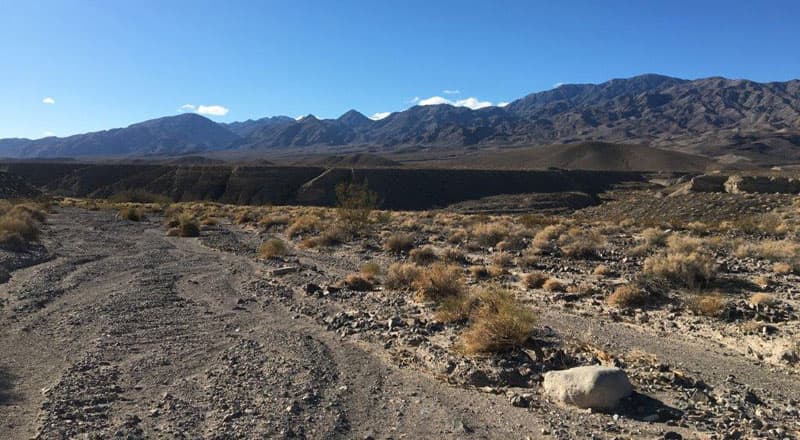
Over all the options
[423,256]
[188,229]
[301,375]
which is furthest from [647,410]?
[188,229]

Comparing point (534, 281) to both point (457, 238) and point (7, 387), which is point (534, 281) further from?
point (7, 387)

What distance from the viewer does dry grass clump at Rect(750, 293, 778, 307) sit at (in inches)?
443

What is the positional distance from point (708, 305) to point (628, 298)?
5.04 feet

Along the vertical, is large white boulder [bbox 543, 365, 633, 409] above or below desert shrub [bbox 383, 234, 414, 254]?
above

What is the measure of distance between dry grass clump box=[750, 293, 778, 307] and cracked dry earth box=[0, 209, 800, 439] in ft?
8.85

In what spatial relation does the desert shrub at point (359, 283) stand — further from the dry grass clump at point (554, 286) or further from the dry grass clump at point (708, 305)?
the dry grass clump at point (708, 305)

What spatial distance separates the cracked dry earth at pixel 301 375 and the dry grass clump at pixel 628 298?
1.03m

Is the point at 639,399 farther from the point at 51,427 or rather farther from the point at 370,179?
the point at 370,179

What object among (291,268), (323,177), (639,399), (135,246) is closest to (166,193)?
(323,177)

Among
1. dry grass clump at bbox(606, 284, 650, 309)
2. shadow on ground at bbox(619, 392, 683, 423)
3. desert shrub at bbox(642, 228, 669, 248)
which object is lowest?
desert shrub at bbox(642, 228, 669, 248)

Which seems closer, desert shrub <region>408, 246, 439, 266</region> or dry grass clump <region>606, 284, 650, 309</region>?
dry grass clump <region>606, 284, 650, 309</region>

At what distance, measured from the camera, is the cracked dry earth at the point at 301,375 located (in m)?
6.40

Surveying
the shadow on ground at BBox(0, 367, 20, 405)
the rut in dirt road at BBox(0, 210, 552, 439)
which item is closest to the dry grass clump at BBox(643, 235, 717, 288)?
the rut in dirt road at BBox(0, 210, 552, 439)

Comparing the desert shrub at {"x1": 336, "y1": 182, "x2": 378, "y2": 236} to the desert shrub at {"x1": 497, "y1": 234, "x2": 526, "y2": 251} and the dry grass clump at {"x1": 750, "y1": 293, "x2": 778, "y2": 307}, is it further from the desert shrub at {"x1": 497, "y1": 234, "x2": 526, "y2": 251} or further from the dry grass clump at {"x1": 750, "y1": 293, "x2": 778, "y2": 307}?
the dry grass clump at {"x1": 750, "y1": 293, "x2": 778, "y2": 307}
